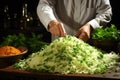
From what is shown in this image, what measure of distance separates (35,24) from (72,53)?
3333 millimetres

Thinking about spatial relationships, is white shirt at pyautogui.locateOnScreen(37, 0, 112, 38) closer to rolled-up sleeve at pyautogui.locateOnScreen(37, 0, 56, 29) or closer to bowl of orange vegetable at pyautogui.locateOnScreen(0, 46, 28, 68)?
rolled-up sleeve at pyautogui.locateOnScreen(37, 0, 56, 29)

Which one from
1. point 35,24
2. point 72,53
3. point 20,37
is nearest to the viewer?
point 72,53

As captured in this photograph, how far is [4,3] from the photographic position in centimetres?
579

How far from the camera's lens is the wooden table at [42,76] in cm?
201

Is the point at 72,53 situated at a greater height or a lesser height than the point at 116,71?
greater

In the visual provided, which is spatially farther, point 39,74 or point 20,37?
point 20,37

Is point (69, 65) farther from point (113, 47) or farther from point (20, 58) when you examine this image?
point (113, 47)

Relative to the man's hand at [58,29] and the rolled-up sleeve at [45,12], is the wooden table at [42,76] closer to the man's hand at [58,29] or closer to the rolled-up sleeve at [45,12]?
the man's hand at [58,29]

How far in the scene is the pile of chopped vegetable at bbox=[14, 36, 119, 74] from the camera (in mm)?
2115

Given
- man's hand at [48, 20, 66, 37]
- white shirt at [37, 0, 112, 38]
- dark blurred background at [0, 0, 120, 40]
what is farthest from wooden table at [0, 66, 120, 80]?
dark blurred background at [0, 0, 120, 40]

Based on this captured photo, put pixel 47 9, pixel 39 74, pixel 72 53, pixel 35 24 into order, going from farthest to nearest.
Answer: pixel 35 24 → pixel 47 9 → pixel 72 53 → pixel 39 74

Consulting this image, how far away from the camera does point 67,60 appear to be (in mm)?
2154

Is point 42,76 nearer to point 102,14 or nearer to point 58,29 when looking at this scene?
point 58,29

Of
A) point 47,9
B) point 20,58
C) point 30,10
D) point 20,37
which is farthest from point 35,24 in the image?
point 20,58
